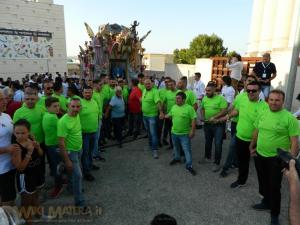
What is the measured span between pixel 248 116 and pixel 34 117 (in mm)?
3634

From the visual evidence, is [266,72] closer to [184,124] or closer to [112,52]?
[184,124]

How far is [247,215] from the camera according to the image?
4172 mm

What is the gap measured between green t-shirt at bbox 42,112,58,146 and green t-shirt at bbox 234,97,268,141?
3.23 m

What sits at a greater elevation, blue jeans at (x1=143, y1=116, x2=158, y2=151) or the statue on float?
the statue on float

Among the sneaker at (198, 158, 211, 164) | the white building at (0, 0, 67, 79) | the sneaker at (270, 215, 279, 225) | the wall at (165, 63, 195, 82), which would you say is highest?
the white building at (0, 0, 67, 79)

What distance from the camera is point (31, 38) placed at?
2506 cm

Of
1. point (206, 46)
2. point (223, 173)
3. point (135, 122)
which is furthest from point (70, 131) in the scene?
point (206, 46)

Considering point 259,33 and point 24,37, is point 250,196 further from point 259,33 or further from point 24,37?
point 24,37

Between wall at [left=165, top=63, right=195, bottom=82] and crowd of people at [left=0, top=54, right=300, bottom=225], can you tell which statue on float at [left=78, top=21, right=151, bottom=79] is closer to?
wall at [left=165, top=63, right=195, bottom=82]

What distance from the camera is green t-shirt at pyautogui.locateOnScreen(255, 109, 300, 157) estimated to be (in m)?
3.69

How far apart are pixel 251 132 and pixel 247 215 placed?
4.53 feet

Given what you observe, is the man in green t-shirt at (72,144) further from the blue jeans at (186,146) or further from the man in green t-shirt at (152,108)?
the man in green t-shirt at (152,108)

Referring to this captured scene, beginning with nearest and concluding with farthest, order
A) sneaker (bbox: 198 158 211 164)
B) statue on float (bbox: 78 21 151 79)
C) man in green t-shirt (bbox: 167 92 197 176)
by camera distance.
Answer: man in green t-shirt (bbox: 167 92 197 176), sneaker (bbox: 198 158 211 164), statue on float (bbox: 78 21 151 79)

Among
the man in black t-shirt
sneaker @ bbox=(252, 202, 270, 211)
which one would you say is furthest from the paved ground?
the man in black t-shirt
